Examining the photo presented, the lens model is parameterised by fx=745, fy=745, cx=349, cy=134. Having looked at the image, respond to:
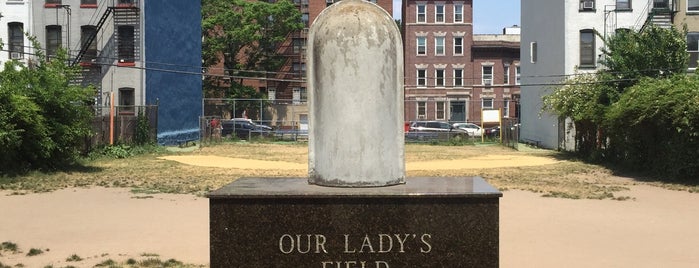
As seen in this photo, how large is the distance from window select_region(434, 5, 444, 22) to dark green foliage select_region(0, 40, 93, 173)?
4830cm

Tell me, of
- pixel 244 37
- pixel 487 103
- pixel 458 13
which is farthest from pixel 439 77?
pixel 244 37

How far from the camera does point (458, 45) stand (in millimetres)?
70875

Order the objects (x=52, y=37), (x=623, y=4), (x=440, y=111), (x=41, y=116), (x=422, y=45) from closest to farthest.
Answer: (x=41, y=116)
(x=623, y=4)
(x=52, y=37)
(x=440, y=111)
(x=422, y=45)

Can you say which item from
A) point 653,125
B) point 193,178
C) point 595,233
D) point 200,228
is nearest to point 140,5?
point 193,178

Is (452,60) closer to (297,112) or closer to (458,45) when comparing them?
(458,45)

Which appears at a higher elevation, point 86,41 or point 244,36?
point 244,36

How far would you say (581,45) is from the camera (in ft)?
139

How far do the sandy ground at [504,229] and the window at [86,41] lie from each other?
24.5 meters

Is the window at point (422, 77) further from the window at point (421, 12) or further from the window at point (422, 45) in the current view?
the window at point (421, 12)

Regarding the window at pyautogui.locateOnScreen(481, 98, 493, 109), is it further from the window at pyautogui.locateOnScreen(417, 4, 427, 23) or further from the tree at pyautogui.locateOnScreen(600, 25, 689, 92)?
the tree at pyautogui.locateOnScreen(600, 25, 689, 92)

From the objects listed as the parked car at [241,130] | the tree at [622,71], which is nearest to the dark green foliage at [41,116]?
the tree at [622,71]

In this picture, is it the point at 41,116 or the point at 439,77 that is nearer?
the point at 41,116

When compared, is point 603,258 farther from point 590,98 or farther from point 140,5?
point 140,5

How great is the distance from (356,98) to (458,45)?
64759 millimetres
